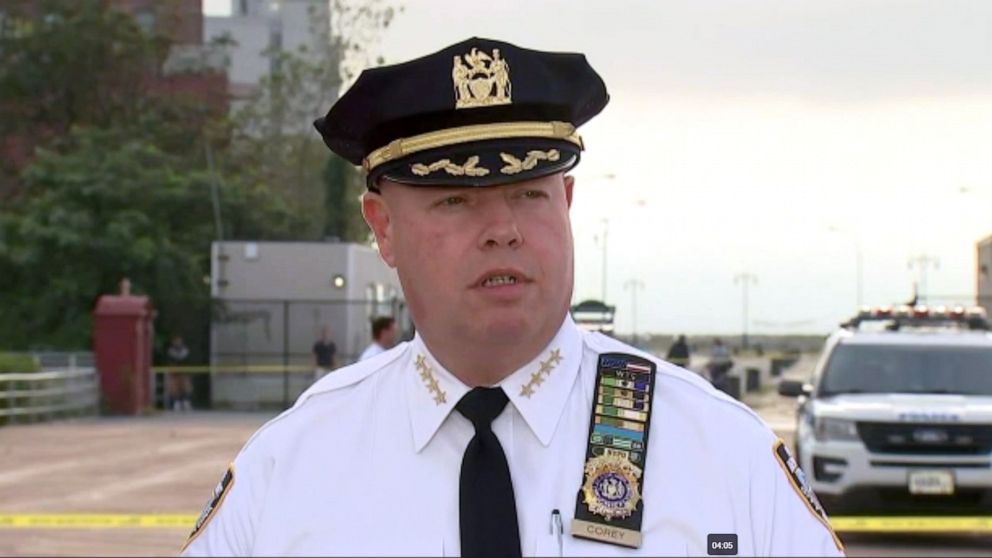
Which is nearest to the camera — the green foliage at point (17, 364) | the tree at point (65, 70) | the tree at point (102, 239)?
the green foliage at point (17, 364)

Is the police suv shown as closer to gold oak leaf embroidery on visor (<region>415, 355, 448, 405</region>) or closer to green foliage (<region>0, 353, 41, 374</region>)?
gold oak leaf embroidery on visor (<region>415, 355, 448, 405</region>)

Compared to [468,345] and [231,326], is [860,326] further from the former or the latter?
[231,326]

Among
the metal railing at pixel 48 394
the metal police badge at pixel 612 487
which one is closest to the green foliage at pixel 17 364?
the metal railing at pixel 48 394

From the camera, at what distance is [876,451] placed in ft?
45.8

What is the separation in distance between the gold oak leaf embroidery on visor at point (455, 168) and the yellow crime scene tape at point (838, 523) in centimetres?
1086

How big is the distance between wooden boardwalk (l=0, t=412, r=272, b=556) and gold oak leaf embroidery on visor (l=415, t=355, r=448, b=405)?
1002cm

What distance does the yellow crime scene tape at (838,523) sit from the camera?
13250mm

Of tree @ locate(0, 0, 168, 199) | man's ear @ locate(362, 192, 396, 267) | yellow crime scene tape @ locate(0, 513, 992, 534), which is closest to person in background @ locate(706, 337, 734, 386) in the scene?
yellow crime scene tape @ locate(0, 513, 992, 534)

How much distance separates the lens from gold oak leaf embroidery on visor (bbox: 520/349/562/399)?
271cm

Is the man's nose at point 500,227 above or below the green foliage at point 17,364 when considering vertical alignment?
above

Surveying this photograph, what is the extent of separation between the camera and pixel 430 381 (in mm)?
2773

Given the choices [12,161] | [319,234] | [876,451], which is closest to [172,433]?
[876,451]

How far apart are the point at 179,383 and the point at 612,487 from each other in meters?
35.0

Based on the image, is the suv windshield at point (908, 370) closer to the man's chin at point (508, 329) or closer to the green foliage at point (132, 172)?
the man's chin at point (508, 329)
